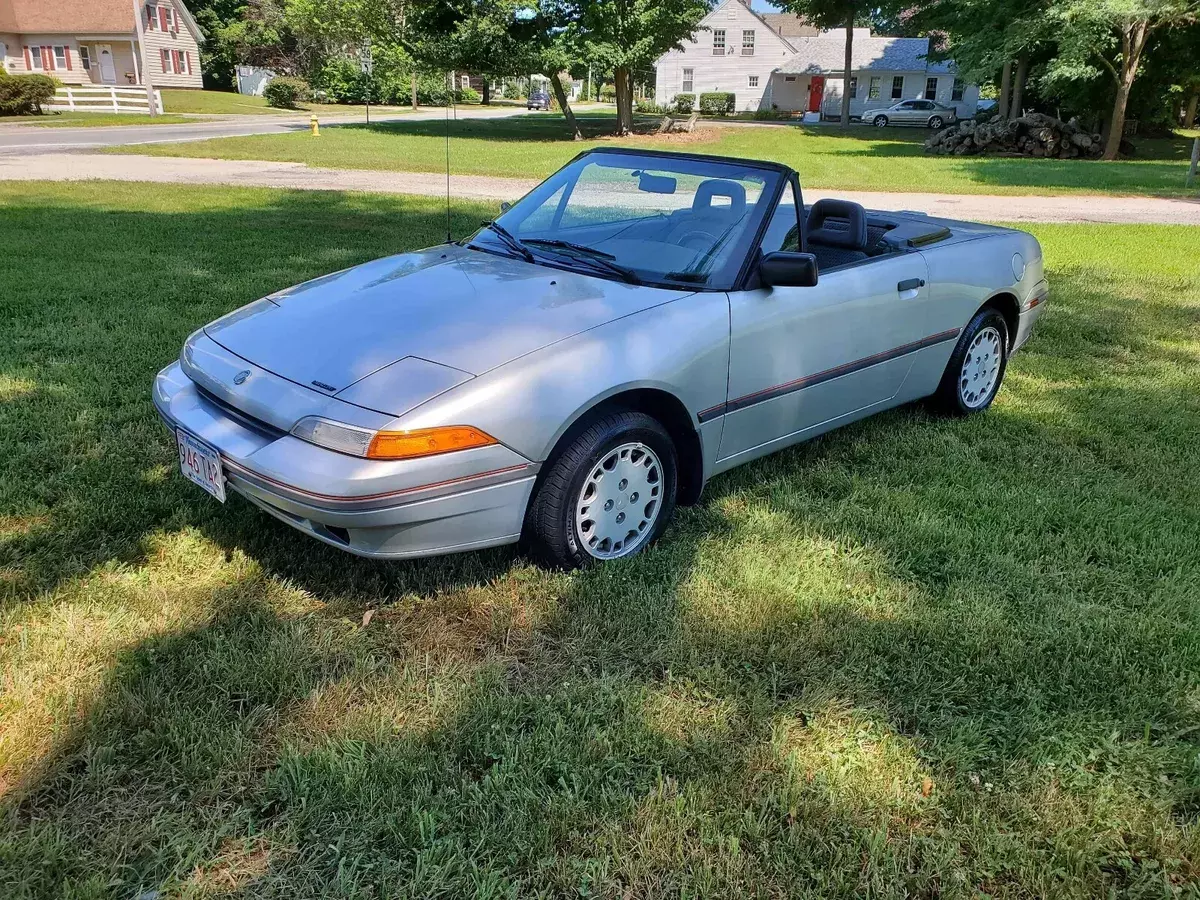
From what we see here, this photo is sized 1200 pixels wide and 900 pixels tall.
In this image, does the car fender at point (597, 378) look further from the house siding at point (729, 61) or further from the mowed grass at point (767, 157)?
the house siding at point (729, 61)

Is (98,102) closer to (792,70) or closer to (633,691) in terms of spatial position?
(792,70)

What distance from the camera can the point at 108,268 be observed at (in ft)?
25.0

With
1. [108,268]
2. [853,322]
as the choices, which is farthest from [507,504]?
[108,268]

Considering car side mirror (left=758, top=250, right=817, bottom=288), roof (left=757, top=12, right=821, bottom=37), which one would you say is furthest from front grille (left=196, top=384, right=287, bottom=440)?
roof (left=757, top=12, right=821, bottom=37)

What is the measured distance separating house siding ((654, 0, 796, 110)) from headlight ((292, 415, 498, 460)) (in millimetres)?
59086

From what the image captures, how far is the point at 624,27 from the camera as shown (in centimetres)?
2748

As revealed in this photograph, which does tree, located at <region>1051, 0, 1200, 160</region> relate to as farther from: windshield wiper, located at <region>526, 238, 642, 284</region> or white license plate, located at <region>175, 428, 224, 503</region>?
white license plate, located at <region>175, 428, 224, 503</region>

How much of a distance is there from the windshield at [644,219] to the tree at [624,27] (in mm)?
25282

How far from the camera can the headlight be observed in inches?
105

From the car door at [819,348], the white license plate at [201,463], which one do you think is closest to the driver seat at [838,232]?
the car door at [819,348]

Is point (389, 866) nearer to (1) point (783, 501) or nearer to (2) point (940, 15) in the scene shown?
(1) point (783, 501)

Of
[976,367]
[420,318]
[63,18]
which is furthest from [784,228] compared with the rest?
[63,18]

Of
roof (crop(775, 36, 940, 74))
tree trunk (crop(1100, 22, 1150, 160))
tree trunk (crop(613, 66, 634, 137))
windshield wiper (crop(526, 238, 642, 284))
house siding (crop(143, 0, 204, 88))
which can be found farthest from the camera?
roof (crop(775, 36, 940, 74))

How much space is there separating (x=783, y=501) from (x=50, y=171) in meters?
15.8
